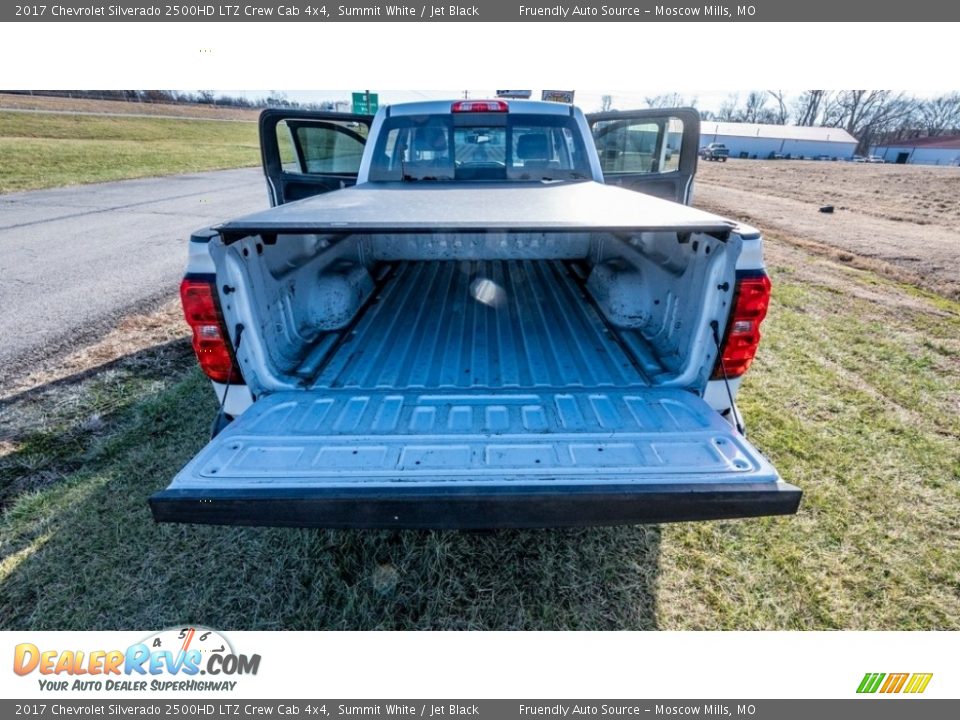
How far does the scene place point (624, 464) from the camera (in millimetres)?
1944

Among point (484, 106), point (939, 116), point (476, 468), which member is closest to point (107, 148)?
point (484, 106)

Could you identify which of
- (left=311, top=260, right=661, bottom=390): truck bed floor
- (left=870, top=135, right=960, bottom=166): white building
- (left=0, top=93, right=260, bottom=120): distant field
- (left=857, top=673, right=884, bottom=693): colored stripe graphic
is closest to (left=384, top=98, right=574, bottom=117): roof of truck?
(left=311, top=260, right=661, bottom=390): truck bed floor

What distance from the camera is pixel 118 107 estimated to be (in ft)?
138

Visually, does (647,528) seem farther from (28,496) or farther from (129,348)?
(129,348)

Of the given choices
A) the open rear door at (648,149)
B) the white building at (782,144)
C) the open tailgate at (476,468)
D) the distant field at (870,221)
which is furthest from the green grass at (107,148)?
the white building at (782,144)

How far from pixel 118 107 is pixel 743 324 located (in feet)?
184

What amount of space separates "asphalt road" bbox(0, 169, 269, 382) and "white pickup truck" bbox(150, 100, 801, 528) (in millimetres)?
3429

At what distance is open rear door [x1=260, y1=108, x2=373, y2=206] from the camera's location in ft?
15.2

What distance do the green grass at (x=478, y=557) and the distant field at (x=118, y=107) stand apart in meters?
37.5

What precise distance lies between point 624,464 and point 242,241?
204 cm

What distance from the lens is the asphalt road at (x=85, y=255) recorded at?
516 cm

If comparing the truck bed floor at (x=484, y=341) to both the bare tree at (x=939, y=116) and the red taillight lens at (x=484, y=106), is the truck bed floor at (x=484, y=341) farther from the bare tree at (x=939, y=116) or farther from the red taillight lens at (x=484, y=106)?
the bare tree at (x=939, y=116)

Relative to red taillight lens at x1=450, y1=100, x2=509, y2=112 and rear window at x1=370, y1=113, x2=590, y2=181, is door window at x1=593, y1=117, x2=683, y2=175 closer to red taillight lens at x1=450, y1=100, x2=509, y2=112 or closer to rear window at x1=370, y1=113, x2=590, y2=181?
rear window at x1=370, y1=113, x2=590, y2=181

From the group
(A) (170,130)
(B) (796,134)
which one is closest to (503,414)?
(A) (170,130)
